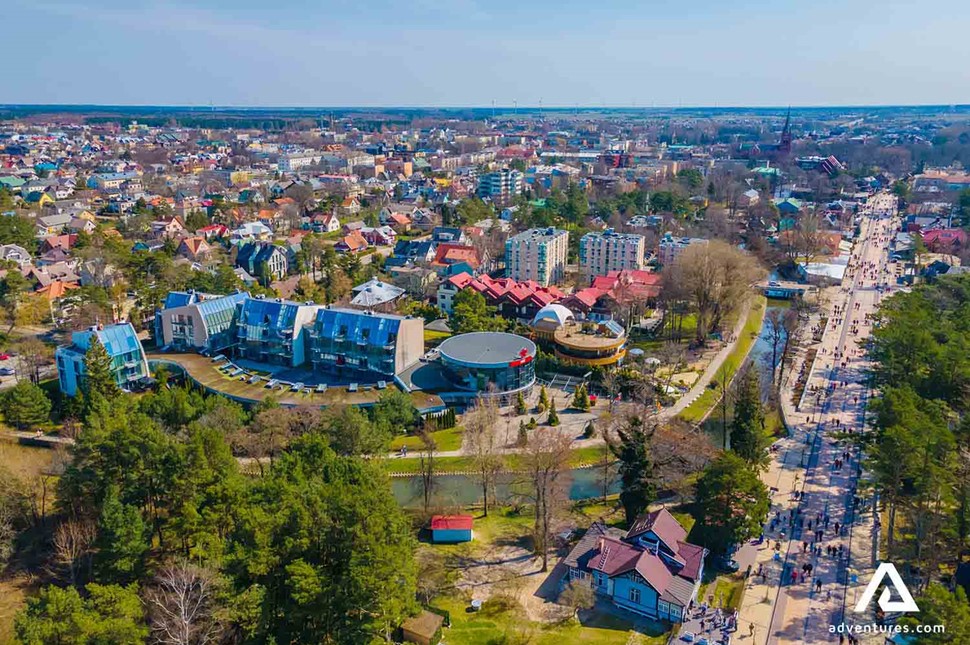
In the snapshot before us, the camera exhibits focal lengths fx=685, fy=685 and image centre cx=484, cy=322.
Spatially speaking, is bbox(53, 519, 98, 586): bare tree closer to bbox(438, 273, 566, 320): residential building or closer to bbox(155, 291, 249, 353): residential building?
bbox(155, 291, 249, 353): residential building

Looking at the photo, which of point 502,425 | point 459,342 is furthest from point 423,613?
point 459,342

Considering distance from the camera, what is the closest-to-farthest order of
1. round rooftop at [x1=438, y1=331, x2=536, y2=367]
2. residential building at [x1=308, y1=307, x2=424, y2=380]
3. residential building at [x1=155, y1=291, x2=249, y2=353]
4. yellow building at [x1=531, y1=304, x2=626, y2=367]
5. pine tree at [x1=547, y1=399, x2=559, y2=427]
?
1. pine tree at [x1=547, y1=399, x2=559, y2=427]
2. round rooftop at [x1=438, y1=331, x2=536, y2=367]
3. residential building at [x1=308, y1=307, x2=424, y2=380]
4. residential building at [x1=155, y1=291, x2=249, y2=353]
5. yellow building at [x1=531, y1=304, x2=626, y2=367]

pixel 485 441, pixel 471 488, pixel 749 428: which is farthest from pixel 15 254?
pixel 749 428

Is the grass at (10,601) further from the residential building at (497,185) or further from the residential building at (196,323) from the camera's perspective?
the residential building at (497,185)

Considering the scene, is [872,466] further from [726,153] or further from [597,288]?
[726,153]

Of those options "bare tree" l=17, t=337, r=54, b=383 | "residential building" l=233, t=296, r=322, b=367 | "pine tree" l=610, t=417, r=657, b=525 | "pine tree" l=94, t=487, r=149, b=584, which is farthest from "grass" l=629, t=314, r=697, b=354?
"bare tree" l=17, t=337, r=54, b=383

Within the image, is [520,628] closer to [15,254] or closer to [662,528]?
[662,528]
